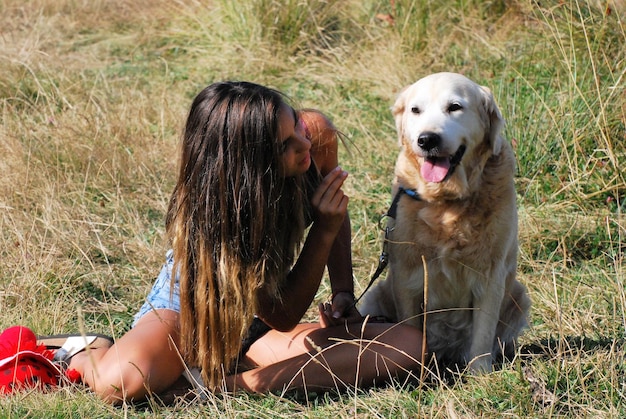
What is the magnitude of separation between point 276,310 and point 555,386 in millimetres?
940

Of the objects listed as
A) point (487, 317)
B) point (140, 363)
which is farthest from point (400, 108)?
point (140, 363)

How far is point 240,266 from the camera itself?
2672 mm

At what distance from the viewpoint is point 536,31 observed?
551 cm

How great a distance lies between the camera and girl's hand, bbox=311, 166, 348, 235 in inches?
107

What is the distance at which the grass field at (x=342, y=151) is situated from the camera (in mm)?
2688

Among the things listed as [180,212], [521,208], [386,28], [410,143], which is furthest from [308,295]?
[386,28]

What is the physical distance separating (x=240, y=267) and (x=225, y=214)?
0.60 feet

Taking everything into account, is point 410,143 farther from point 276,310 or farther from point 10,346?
point 10,346

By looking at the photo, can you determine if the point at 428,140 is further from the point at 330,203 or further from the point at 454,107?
the point at 330,203

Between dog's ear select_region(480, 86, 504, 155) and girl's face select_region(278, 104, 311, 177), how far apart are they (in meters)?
0.75

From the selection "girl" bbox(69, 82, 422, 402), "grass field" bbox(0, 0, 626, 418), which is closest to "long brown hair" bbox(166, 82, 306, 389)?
"girl" bbox(69, 82, 422, 402)

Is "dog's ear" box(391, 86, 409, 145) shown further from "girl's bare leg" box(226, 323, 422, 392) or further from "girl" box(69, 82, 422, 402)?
"girl's bare leg" box(226, 323, 422, 392)

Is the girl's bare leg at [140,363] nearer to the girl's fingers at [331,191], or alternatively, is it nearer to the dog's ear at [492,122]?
the girl's fingers at [331,191]

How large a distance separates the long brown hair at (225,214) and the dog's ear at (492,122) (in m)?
0.85
